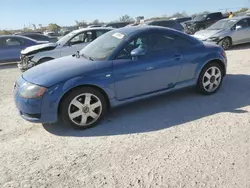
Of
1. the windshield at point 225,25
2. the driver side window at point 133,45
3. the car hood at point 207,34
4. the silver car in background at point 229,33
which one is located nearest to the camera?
the driver side window at point 133,45

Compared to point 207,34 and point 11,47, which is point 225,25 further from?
point 11,47

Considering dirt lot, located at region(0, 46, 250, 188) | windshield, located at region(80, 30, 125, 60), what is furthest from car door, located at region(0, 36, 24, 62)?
windshield, located at region(80, 30, 125, 60)

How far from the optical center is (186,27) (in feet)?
66.5

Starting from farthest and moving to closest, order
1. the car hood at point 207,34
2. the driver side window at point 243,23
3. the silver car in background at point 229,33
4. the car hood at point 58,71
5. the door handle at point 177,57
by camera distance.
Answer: the driver side window at point 243,23, the car hood at point 207,34, the silver car in background at point 229,33, the door handle at point 177,57, the car hood at point 58,71

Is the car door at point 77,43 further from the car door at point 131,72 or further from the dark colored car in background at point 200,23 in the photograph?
the dark colored car in background at point 200,23

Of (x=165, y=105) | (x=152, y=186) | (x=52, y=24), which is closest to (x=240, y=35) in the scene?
(x=165, y=105)

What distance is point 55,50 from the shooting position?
27.8 ft

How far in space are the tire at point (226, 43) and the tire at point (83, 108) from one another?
8.98 metres

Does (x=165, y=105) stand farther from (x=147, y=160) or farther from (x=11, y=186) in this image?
(x=11, y=186)

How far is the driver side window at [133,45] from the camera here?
170 inches

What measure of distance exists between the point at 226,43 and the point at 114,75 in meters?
9.07

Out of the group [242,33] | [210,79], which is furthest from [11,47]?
[242,33]

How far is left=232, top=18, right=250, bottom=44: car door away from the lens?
11.7 metres

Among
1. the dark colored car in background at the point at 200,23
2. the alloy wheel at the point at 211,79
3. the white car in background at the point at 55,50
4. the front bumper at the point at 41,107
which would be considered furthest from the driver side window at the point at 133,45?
the dark colored car in background at the point at 200,23
